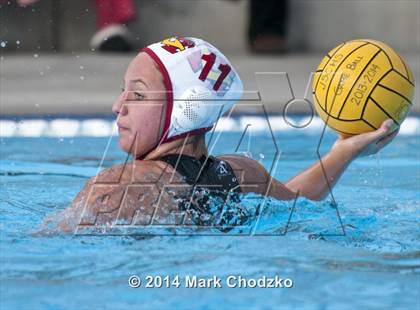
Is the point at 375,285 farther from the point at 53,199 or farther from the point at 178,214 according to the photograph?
the point at 53,199

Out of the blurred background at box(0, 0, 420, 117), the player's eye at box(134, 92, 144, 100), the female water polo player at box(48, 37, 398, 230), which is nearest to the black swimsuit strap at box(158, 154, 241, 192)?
the female water polo player at box(48, 37, 398, 230)

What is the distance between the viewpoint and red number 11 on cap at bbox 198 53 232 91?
2793 millimetres

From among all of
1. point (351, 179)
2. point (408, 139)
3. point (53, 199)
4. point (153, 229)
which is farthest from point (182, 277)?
point (408, 139)

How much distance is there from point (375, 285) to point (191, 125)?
0.69 metres

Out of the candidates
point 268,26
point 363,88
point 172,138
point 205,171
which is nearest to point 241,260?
point 205,171

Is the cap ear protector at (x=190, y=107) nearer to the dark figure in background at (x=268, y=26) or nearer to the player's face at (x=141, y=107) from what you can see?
the player's face at (x=141, y=107)

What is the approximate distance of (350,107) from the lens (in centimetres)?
292

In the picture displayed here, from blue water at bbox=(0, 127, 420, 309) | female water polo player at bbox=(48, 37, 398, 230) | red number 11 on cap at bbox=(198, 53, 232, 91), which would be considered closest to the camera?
blue water at bbox=(0, 127, 420, 309)

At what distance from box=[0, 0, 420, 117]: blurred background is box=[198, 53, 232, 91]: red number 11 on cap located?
4.38 m

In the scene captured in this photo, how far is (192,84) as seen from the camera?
9.07 ft

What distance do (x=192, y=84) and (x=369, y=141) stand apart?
51 centimetres

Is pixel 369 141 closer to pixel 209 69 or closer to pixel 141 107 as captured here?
pixel 209 69

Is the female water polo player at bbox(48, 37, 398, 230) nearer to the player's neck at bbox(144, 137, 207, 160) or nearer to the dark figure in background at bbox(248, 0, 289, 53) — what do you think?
the player's neck at bbox(144, 137, 207, 160)

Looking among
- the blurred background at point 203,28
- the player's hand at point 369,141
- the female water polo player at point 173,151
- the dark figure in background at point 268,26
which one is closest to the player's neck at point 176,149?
the female water polo player at point 173,151
